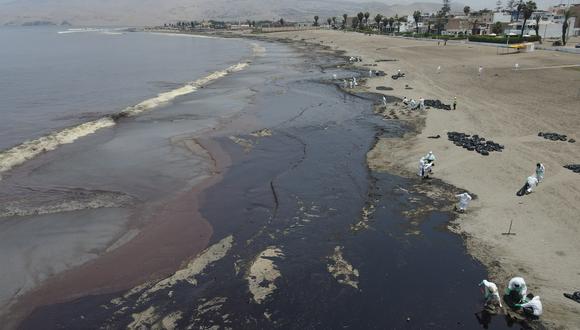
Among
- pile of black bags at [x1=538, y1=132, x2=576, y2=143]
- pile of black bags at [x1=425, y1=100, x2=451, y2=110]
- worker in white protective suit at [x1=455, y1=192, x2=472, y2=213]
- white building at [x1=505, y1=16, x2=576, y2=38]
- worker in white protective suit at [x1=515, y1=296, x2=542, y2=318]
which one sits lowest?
worker in white protective suit at [x1=515, y1=296, x2=542, y2=318]

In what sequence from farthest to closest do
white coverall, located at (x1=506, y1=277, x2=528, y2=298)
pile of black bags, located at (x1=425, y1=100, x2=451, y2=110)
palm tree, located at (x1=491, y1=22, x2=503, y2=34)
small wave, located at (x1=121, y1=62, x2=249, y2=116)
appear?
palm tree, located at (x1=491, y1=22, x2=503, y2=34)
small wave, located at (x1=121, y1=62, x2=249, y2=116)
pile of black bags, located at (x1=425, y1=100, x2=451, y2=110)
white coverall, located at (x1=506, y1=277, x2=528, y2=298)

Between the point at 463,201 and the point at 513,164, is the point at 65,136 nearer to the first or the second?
the point at 463,201

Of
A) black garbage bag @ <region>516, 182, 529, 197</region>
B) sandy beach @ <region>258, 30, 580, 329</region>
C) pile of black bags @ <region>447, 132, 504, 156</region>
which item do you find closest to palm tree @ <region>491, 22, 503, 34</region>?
sandy beach @ <region>258, 30, 580, 329</region>

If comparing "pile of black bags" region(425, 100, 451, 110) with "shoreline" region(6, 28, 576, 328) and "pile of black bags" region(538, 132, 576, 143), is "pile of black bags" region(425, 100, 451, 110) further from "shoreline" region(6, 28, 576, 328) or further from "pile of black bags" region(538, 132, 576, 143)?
"pile of black bags" region(538, 132, 576, 143)

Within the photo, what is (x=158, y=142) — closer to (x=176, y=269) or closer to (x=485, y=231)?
(x=176, y=269)

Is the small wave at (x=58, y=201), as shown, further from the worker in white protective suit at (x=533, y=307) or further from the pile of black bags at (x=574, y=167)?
the pile of black bags at (x=574, y=167)

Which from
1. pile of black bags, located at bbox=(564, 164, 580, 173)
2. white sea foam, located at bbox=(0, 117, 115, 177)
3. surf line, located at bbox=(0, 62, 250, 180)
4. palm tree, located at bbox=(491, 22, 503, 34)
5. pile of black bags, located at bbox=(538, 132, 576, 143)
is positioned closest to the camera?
pile of black bags, located at bbox=(564, 164, 580, 173)

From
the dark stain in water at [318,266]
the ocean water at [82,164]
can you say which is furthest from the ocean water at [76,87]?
the dark stain in water at [318,266]

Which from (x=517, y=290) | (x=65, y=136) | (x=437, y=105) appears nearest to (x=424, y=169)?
(x=517, y=290)
